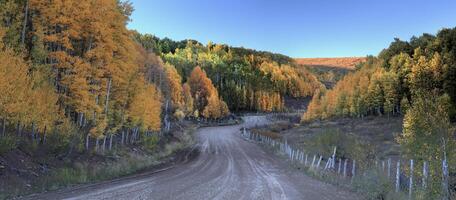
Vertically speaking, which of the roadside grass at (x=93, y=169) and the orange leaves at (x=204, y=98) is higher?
the orange leaves at (x=204, y=98)

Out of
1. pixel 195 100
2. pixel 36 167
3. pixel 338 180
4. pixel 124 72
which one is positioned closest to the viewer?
pixel 36 167

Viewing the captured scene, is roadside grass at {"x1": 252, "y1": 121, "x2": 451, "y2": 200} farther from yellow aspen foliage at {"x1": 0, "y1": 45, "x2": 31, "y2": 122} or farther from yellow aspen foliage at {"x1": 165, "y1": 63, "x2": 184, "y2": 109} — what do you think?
yellow aspen foliage at {"x1": 165, "y1": 63, "x2": 184, "y2": 109}

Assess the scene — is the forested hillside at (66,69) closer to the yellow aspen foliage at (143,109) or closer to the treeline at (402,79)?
the yellow aspen foliage at (143,109)

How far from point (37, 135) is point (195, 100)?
109008 mm

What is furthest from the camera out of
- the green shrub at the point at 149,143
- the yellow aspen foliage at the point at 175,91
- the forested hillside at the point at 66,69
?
the yellow aspen foliage at the point at 175,91

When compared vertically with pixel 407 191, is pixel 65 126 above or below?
above

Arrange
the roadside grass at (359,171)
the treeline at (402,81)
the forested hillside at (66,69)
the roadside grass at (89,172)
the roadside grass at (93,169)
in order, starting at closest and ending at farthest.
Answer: the roadside grass at (359,171), the roadside grass at (93,169), the roadside grass at (89,172), the forested hillside at (66,69), the treeline at (402,81)

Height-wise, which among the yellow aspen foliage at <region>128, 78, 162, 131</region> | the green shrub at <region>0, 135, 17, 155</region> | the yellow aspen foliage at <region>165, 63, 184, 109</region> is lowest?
the green shrub at <region>0, 135, 17, 155</region>

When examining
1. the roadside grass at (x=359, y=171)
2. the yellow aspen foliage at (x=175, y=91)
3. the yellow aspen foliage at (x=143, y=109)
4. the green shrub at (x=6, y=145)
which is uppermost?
the yellow aspen foliage at (x=175, y=91)

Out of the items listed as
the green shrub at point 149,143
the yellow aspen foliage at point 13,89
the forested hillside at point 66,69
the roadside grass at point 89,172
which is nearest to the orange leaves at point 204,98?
the green shrub at point 149,143

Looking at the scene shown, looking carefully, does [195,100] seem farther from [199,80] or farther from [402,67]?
[402,67]

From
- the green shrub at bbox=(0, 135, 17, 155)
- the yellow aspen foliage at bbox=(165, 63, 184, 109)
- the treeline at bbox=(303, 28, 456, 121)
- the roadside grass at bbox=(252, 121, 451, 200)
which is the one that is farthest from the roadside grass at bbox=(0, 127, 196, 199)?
the yellow aspen foliage at bbox=(165, 63, 184, 109)

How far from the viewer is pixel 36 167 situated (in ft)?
70.8

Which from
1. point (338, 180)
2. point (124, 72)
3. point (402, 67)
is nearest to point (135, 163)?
point (124, 72)
